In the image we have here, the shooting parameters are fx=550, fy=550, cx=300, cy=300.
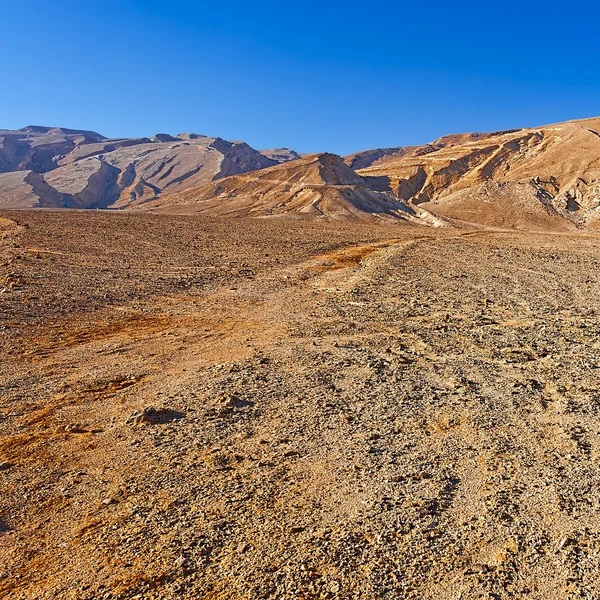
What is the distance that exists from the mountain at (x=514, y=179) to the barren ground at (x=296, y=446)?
39193mm

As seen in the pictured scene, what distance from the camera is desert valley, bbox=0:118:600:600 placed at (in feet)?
12.2

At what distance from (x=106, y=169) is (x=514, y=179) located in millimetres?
88731

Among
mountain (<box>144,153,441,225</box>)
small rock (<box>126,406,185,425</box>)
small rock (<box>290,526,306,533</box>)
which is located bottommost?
small rock (<box>290,526,306,533</box>)

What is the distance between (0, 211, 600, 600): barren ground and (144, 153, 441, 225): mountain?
3334 centimetres

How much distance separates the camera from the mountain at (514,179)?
47750 mm

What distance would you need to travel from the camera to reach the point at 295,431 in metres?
5.70

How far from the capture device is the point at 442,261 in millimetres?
18734

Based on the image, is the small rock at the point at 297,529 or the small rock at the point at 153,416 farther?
the small rock at the point at 153,416

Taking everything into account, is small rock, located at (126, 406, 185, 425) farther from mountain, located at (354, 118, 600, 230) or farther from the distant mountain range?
mountain, located at (354, 118, 600, 230)

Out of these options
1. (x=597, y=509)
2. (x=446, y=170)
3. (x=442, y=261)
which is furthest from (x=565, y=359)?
(x=446, y=170)

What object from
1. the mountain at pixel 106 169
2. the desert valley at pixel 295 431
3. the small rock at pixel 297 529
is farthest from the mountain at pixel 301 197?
the small rock at pixel 297 529

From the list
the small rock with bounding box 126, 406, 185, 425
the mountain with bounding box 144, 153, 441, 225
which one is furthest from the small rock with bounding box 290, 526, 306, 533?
the mountain with bounding box 144, 153, 441, 225

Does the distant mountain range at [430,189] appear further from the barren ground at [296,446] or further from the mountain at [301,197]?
the barren ground at [296,446]

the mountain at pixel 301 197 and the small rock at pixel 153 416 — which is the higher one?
the mountain at pixel 301 197
